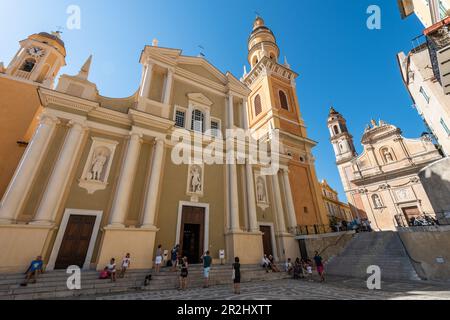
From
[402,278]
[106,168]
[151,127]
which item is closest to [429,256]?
[402,278]

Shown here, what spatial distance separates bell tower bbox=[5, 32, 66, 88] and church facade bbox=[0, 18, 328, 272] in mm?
215

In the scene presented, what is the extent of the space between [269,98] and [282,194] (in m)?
10.6

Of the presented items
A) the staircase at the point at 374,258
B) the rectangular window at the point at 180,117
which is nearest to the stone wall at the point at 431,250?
the staircase at the point at 374,258

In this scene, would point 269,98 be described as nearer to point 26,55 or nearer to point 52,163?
point 52,163

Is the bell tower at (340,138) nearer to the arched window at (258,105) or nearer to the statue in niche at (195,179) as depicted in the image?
the arched window at (258,105)

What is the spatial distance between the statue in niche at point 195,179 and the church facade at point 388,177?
81.7 ft

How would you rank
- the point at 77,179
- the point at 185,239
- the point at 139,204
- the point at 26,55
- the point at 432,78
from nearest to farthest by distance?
the point at 77,179
the point at 139,204
the point at 185,239
the point at 432,78
the point at 26,55

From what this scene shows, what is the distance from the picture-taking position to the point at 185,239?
38.0ft

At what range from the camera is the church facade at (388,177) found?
81.7 feet

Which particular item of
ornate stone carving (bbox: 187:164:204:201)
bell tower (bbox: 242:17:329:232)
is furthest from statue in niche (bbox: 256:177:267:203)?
ornate stone carving (bbox: 187:164:204:201)

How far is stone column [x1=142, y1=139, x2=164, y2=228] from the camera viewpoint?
9.89 m

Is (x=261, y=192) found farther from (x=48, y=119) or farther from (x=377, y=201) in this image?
(x=377, y=201)

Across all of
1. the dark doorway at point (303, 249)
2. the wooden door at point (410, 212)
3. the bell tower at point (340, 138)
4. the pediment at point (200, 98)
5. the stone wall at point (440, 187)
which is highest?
the bell tower at point (340, 138)

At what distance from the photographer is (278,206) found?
1466cm
